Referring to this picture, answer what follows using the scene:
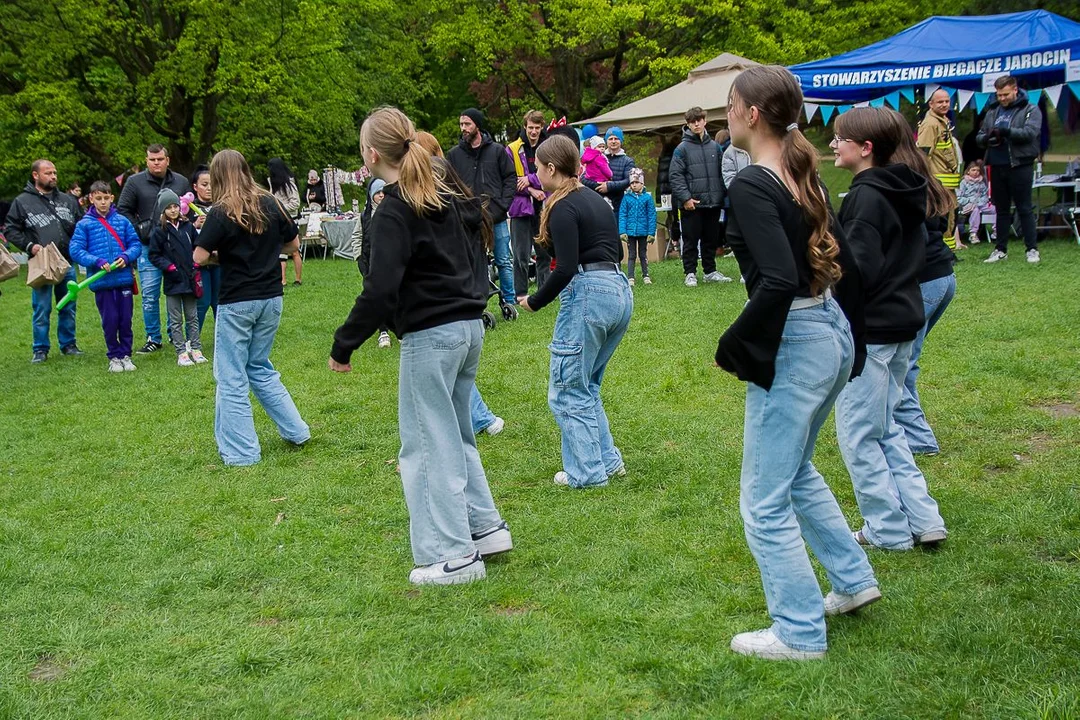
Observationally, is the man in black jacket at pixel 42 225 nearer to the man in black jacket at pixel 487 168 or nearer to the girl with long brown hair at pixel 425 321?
the man in black jacket at pixel 487 168

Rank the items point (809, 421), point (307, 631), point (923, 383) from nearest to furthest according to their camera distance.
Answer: point (809, 421) < point (307, 631) < point (923, 383)

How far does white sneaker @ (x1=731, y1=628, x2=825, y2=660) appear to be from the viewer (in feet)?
11.5

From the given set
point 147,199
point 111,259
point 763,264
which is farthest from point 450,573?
point 147,199

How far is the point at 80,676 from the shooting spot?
381cm

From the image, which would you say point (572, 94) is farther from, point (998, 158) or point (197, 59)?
point (998, 158)

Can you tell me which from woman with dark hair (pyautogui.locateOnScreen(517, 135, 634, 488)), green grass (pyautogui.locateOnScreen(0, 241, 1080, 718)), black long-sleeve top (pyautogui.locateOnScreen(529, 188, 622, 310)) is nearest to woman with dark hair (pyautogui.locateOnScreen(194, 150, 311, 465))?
green grass (pyautogui.locateOnScreen(0, 241, 1080, 718))

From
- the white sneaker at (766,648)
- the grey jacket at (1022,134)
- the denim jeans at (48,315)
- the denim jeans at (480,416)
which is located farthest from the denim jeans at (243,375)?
the grey jacket at (1022,134)

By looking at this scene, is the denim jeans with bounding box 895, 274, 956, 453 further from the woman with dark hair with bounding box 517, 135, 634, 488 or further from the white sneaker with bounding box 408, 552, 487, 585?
the white sneaker with bounding box 408, 552, 487, 585

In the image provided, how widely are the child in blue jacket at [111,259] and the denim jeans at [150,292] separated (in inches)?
8.9

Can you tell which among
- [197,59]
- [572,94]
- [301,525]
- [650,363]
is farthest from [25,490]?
[572,94]

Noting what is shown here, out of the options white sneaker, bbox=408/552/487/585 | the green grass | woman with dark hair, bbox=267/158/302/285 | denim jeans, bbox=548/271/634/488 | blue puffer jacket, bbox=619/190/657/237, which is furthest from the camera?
woman with dark hair, bbox=267/158/302/285

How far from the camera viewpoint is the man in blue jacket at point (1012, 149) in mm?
12477

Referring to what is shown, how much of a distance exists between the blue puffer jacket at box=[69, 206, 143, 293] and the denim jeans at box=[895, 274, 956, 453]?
795 centimetres

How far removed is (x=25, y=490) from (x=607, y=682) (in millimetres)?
4618
